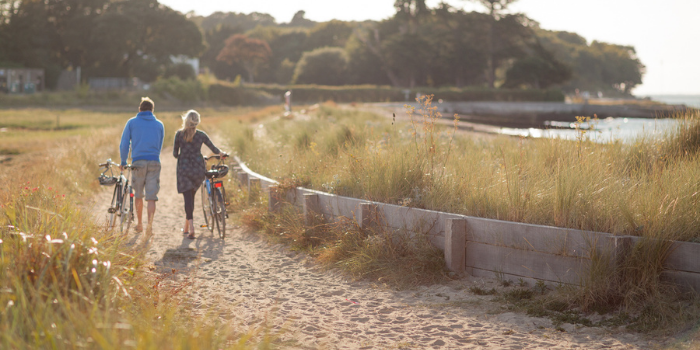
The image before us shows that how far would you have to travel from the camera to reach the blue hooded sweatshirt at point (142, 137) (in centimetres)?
842

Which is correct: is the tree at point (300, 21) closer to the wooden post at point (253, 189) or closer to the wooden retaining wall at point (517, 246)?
the wooden post at point (253, 189)

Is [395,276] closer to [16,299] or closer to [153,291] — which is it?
[153,291]

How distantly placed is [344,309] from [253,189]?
5.26m

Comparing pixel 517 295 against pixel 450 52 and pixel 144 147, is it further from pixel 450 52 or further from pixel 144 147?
pixel 450 52

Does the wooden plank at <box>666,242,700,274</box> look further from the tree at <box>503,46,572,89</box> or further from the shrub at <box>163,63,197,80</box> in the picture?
the tree at <box>503,46,572,89</box>

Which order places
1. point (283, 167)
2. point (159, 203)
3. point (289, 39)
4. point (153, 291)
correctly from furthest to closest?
point (289, 39)
point (159, 203)
point (283, 167)
point (153, 291)

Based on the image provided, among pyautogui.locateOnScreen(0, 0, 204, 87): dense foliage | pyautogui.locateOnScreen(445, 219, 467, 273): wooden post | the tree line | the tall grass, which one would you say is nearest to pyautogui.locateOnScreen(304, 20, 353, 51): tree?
the tree line

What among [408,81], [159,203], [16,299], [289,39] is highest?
[289,39]

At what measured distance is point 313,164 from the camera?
1005 centimetres

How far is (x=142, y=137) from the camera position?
8.45 meters

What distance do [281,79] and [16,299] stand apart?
94.4 metres

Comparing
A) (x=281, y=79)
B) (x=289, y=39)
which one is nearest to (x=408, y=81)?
(x=281, y=79)

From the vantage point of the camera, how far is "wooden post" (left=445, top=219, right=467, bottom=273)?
6.15 metres

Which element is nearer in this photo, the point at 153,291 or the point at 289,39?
the point at 153,291
